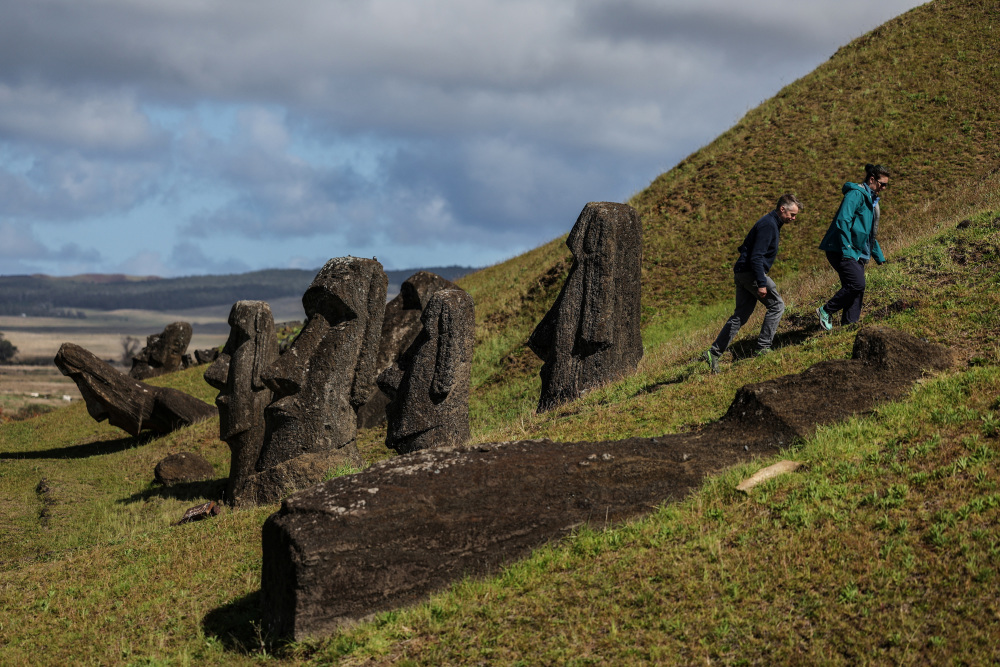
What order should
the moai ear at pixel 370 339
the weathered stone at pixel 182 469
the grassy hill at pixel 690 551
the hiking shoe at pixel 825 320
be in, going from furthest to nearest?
1. the weathered stone at pixel 182 469
2. the moai ear at pixel 370 339
3. the hiking shoe at pixel 825 320
4. the grassy hill at pixel 690 551

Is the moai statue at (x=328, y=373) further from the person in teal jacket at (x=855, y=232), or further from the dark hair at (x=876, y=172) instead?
the dark hair at (x=876, y=172)

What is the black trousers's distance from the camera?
43.6 ft

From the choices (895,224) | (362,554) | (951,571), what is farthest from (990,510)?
(895,224)

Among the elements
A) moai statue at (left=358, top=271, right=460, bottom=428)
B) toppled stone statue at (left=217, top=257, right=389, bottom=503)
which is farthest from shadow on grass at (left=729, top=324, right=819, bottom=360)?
moai statue at (left=358, top=271, right=460, bottom=428)

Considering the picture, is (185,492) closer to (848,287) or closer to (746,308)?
(746,308)

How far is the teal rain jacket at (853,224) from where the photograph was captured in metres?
13.2

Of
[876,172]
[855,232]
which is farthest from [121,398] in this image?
[876,172]

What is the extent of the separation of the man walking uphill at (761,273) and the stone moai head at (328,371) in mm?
5832

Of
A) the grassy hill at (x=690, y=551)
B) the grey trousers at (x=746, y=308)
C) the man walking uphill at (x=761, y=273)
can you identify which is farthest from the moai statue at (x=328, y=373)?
the man walking uphill at (x=761, y=273)

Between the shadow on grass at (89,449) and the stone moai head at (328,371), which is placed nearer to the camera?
the stone moai head at (328,371)

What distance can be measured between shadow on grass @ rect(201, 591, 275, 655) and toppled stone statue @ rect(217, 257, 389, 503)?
547 centimetres

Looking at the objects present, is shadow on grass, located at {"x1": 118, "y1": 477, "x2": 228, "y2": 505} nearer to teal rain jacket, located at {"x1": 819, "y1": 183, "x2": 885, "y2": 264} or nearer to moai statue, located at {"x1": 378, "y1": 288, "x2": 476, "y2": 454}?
moai statue, located at {"x1": 378, "y1": 288, "x2": 476, "y2": 454}

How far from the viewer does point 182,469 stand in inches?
795

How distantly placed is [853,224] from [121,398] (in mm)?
19222
